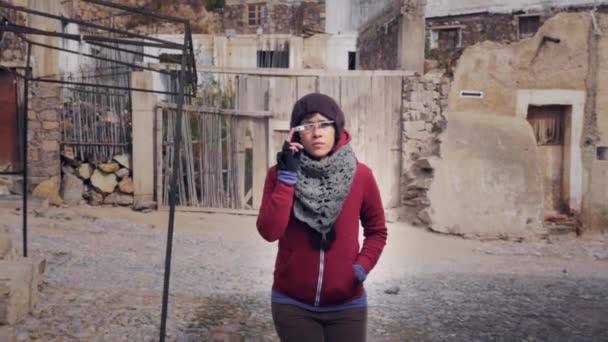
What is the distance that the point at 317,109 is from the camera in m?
2.26

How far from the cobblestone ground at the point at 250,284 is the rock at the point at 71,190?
40 centimetres

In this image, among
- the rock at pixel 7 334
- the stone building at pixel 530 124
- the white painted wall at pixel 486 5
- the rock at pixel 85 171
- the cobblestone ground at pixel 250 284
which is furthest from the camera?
the white painted wall at pixel 486 5

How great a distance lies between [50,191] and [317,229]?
8567 mm

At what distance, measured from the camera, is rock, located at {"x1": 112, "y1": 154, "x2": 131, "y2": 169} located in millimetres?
9766

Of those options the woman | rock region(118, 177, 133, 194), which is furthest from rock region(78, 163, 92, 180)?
the woman

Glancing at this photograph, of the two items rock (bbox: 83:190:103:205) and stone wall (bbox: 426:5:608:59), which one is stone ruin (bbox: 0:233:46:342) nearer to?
rock (bbox: 83:190:103:205)

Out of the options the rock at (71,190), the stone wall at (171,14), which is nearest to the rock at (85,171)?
the rock at (71,190)

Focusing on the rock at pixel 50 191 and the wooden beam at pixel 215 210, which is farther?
the wooden beam at pixel 215 210

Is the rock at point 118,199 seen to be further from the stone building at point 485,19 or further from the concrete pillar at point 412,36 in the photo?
the stone building at point 485,19

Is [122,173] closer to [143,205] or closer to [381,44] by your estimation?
[143,205]

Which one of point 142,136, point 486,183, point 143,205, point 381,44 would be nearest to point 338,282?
point 486,183

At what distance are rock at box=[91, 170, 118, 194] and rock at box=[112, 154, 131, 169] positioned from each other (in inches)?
10.0

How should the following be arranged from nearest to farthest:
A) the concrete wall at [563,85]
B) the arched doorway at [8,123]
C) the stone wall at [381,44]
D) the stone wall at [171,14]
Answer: the concrete wall at [563,85] < the arched doorway at [8,123] < the stone wall at [381,44] < the stone wall at [171,14]

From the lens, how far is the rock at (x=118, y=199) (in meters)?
9.79
